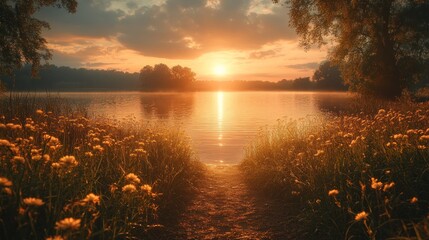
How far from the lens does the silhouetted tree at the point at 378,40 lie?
2325 centimetres

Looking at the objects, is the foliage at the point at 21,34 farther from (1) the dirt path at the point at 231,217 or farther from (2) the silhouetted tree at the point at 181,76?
(2) the silhouetted tree at the point at 181,76

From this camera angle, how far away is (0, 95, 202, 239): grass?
3730 millimetres

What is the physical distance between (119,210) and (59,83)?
199333 millimetres

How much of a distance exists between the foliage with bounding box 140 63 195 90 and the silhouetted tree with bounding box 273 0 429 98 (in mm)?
105886

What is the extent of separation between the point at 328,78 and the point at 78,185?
11700 centimetres

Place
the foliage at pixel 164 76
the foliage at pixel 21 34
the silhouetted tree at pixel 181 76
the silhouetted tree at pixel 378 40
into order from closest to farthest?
the foliage at pixel 21 34 < the silhouetted tree at pixel 378 40 < the foliage at pixel 164 76 < the silhouetted tree at pixel 181 76

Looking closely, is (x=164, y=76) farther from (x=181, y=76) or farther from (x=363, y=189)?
(x=363, y=189)

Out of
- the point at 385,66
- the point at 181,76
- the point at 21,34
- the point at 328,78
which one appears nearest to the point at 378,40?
the point at 385,66

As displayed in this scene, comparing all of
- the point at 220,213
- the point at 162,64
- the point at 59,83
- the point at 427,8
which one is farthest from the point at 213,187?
the point at 59,83

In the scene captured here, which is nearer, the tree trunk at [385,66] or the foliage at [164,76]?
the tree trunk at [385,66]

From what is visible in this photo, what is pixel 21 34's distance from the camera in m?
16.3

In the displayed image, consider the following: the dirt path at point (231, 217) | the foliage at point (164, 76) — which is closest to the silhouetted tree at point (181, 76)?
the foliage at point (164, 76)

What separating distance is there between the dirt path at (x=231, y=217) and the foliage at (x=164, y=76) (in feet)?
407

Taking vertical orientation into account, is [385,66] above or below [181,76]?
below
